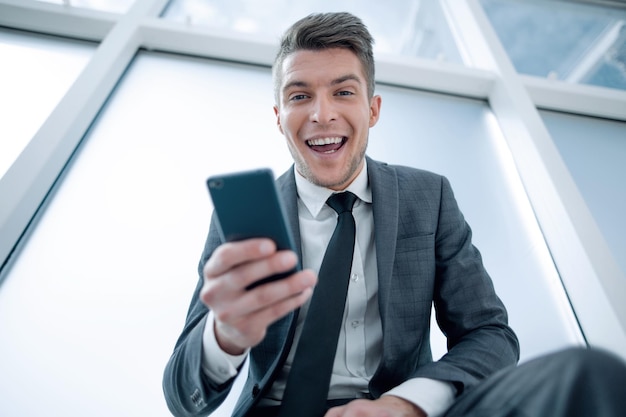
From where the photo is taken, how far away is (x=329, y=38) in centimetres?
98

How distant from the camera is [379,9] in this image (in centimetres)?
236

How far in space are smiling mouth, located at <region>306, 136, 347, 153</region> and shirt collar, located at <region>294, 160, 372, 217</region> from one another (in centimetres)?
10

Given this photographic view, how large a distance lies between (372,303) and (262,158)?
38.2 inches

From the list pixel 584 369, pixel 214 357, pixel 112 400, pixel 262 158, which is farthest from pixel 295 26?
pixel 112 400

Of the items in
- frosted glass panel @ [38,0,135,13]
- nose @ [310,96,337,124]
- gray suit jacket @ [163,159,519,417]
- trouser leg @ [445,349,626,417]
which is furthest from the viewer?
frosted glass panel @ [38,0,135,13]

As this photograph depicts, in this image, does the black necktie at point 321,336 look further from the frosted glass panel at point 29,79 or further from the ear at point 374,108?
the frosted glass panel at point 29,79

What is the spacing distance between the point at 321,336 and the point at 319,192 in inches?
15.8

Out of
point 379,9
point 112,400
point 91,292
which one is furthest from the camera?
point 379,9

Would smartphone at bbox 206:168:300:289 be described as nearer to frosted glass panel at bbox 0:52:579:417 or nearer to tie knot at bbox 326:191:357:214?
tie knot at bbox 326:191:357:214

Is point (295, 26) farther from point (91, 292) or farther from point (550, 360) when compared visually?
point (91, 292)

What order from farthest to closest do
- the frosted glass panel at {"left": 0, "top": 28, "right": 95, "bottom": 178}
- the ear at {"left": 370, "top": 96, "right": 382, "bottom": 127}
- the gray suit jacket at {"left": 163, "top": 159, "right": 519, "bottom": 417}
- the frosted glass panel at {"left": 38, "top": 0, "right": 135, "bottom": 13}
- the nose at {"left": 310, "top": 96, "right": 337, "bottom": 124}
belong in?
the frosted glass panel at {"left": 38, "top": 0, "right": 135, "bottom": 13}
the frosted glass panel at {"left": 0, "top": 28, "right": 95, "bottom": 178}
the ear at {"left": 370, "top": 96, "right": 382, "bottom": 127}
the nose at {"left": 310, "top": 96, "right": 337, "bottom": 124}
the gray suit jacket at {"left": 163, "top": 159, "right": 519, "bottom": 417}

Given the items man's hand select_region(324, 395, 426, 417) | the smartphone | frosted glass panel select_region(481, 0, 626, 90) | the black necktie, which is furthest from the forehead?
frosted glass panel select_region(481, 0, 626, 90)

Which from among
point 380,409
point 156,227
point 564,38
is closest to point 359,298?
point 380,409

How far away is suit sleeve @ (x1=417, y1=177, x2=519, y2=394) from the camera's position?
704 mm
